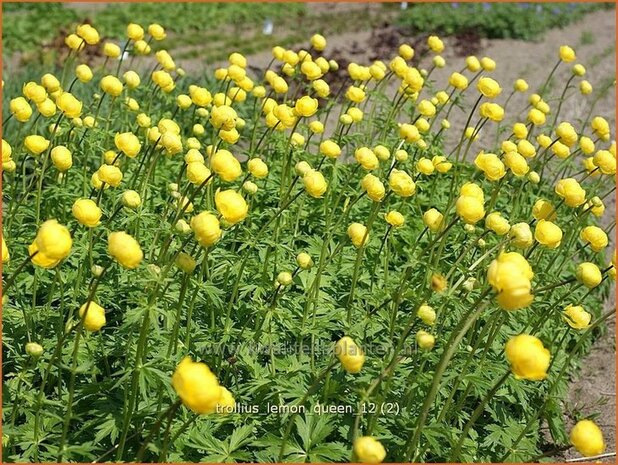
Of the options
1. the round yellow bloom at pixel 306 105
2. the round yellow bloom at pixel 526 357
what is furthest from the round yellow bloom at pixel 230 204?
the round yellow bloom at pixel 306 105

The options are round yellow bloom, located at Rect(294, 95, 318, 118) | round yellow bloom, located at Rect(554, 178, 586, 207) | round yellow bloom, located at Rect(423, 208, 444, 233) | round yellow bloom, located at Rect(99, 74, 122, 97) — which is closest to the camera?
round yellow bloom, located at Rect(423, 208, 444, 233)

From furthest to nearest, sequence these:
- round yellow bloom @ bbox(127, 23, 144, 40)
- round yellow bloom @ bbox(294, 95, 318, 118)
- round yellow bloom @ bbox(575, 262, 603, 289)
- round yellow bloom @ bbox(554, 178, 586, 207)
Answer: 1. round yellow bloom @ bbox(127, 23, 144, 40)
2. round yellow bloom @ bbox(294, 95, 318, 118)
3. round yellow bloom @ bbox(554, 178, 586, 207)
4. round yellow bloom @ bbox(575, 262, 603, 289)

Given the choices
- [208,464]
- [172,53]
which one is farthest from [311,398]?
[172,53]

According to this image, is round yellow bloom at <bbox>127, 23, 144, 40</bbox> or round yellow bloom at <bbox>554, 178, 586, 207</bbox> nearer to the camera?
round yellow bloom at <bbox>554, 178, 586, 207</bbox>

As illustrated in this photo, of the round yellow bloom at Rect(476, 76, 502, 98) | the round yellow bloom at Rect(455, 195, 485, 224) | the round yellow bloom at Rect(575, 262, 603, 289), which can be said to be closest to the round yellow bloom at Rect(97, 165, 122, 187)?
the round yellow bloom at Rect(455, 195, 485, 224)

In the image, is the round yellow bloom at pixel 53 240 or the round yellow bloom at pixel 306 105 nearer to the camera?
the round yellow bloom at pixel 53 240

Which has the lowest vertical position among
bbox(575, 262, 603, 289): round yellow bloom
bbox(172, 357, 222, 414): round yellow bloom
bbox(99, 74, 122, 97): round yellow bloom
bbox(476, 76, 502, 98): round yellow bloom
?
bbox(172, 357, 222, 414): round yellow bloom

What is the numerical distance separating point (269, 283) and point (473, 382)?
31.2 inches

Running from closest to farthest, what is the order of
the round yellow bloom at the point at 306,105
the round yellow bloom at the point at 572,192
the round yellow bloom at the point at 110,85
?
the round yellow bloom at the point at 572,192
the round yellow bloom at the point at 306,105
the round yellow bloom at the point at 110,85

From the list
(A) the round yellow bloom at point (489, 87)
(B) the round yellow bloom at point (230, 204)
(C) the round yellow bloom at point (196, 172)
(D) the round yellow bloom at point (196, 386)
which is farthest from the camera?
(A) the round yellow bloom at point (489, 87)

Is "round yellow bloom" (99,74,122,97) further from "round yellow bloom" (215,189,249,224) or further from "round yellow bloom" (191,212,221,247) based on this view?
"round yellow bloom" (191,212,221,247)

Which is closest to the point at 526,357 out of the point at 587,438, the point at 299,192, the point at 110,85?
the point at 587,438

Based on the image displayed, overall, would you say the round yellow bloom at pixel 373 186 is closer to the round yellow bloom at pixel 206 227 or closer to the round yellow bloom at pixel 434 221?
the round yellow bloom at pixel 434 221

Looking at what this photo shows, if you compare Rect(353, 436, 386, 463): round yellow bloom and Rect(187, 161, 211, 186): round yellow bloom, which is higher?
Rect(187, 161, 211, 186): round yellow bloom
